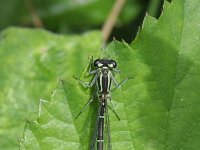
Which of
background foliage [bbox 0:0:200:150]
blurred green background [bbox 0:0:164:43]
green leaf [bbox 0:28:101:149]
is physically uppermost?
blurred green background [bbox 0:0:164:43]

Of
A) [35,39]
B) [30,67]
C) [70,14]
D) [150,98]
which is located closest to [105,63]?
[150,98]

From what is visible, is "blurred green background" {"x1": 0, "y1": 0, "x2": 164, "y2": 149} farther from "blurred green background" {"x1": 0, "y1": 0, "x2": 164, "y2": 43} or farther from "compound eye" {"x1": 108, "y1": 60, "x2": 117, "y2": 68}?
"compound eye" {"x1": 108, "y1": 60, "x2": 117, "y2": 68}

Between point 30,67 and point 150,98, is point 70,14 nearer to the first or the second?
point 30,67

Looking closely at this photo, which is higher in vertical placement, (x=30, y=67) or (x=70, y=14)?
(x=70, y=14)

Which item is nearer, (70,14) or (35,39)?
(35,39)

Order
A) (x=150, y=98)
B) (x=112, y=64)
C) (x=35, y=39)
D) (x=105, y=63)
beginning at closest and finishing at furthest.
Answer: (x=150, y=98)
(x=112, y=64)
(x=105, y=63)
(x=35, y=39)

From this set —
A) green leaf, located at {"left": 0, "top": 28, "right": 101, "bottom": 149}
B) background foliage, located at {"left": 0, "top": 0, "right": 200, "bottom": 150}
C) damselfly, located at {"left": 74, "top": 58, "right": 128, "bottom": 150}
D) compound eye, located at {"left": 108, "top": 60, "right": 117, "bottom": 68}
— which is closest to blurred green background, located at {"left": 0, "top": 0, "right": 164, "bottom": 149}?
green leaf, located at {"left": 0, "top": 28, "right": 101, "bottom": 149}

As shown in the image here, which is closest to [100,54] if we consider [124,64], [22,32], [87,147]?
[124,64]

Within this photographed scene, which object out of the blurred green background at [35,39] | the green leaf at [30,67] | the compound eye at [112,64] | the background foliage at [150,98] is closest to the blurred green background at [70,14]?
the blurred green background at [35,39]

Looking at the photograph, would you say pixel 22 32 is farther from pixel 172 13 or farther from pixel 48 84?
pixel 172 13

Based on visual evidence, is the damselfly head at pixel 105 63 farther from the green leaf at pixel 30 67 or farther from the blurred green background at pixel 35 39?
the green leaf at pixel 30 67
